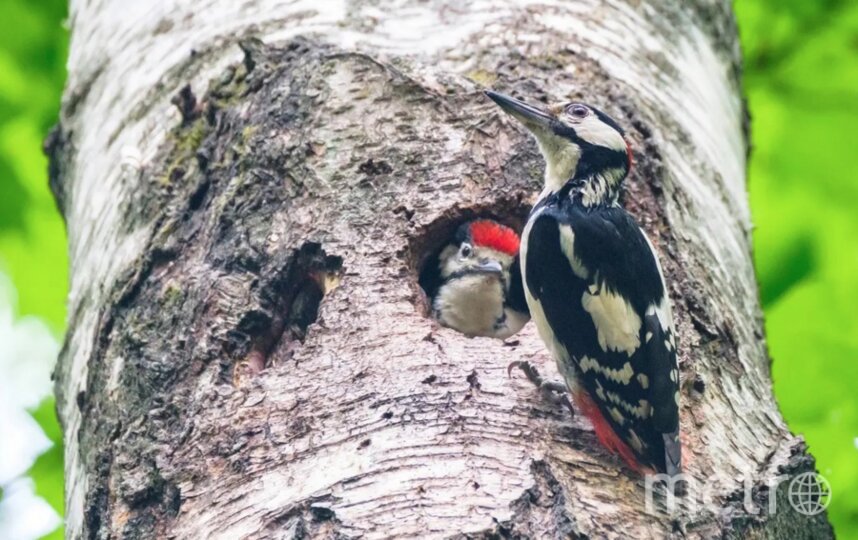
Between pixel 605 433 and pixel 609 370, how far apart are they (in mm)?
428

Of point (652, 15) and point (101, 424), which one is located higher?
point (652, 15)

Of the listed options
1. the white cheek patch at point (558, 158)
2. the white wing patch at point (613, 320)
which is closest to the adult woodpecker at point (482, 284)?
the white cheek patch at point (558, 158)

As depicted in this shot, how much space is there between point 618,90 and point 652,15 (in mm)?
581

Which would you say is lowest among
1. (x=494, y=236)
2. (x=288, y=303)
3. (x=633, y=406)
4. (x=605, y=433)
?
(x=605, y=433)

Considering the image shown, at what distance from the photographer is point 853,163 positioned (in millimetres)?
5461

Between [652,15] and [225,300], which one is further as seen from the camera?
[652,15]

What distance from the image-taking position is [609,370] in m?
3.36

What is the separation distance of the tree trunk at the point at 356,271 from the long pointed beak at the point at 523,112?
11 centimetres

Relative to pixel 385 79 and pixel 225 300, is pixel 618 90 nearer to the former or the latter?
pixel 385 79

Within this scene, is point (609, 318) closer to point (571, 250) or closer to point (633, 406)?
point (571, 250)

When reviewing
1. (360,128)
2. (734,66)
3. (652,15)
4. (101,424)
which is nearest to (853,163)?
(734,66)

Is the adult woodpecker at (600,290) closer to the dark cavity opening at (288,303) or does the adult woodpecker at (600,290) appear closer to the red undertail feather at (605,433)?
the red undertail feather at (605,433)

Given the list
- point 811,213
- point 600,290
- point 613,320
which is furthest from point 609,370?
point 811,213

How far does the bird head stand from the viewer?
362 centimetres
